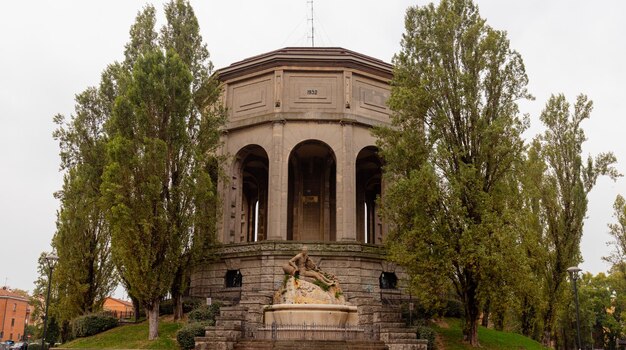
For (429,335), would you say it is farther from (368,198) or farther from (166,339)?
(368,198)

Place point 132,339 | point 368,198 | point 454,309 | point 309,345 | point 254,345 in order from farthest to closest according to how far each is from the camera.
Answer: point 368,198 → point 454,309 → point 132,339 → point 254,345 → point 309,345

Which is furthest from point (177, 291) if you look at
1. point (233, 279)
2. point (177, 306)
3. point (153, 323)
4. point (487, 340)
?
point (487, 340)

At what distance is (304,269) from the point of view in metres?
24.4

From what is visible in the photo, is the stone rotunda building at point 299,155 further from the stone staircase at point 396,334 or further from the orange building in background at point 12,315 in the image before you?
the orange building in background at point 12,315

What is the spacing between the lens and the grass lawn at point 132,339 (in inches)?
856

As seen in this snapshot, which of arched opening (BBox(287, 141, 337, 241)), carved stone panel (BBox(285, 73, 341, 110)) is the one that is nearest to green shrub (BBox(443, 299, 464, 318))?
arched opening (BBox(287, 141, 337, 241))

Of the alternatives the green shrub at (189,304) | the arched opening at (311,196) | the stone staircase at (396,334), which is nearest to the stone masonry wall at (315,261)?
the green shrub at (189,304)

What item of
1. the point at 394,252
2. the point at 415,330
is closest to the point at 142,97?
the point at 394,252

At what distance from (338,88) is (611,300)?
4676 centimetres

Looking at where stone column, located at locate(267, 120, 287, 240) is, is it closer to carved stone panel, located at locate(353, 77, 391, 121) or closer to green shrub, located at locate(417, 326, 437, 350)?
carved stone panel, located at locate(353, 77, 391, 121)

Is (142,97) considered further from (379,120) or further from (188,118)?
(379,120)

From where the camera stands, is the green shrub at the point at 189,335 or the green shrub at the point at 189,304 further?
the green shrub at the point at 189,304

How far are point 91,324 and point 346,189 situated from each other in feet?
43.4

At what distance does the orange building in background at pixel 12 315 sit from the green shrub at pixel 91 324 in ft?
218
